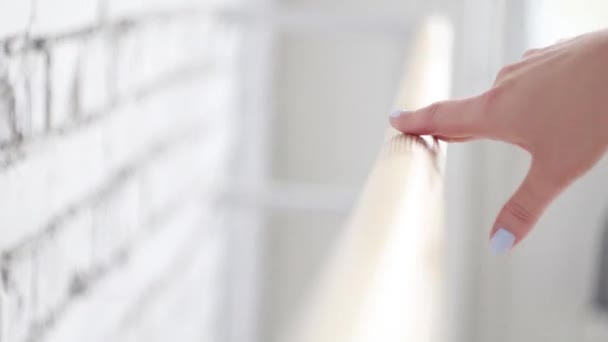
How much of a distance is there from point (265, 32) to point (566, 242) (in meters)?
0.57

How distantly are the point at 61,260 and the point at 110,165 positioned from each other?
0.13 metres

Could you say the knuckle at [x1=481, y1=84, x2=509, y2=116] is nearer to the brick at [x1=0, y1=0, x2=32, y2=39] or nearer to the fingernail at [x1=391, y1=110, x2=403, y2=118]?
the fingernail at [x1=391, y1=110, x2=403, y2=118]

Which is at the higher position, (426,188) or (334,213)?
(426,188)

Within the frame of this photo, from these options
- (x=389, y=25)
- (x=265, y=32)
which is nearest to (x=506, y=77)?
(x=389, y=25)

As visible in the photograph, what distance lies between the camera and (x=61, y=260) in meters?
0.74

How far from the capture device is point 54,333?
2.42 ft

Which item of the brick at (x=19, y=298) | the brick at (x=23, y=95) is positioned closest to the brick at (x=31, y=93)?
the brick at (x=23, y=95)

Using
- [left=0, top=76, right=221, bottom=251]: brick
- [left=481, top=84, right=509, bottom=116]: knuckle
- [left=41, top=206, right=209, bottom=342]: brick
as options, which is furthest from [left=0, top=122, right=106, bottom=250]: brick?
[left=481, top=84, right=509, bottom=116]: knuckle

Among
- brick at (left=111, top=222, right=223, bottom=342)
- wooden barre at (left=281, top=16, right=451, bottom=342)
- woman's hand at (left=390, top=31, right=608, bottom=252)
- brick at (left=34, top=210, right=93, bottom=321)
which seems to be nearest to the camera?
wooden barre at (left=281, top=16, right=451, bottom=342)

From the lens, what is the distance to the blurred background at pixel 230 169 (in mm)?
684

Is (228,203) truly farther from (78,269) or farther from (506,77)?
(506,77)

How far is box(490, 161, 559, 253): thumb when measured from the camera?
0.49 metres

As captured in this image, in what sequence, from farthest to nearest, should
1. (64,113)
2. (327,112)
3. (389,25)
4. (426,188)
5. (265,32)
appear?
(327,112) < (265,32) < (389,25) < (64,113) < (426,188)

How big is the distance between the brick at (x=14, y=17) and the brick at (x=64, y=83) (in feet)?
0.19
